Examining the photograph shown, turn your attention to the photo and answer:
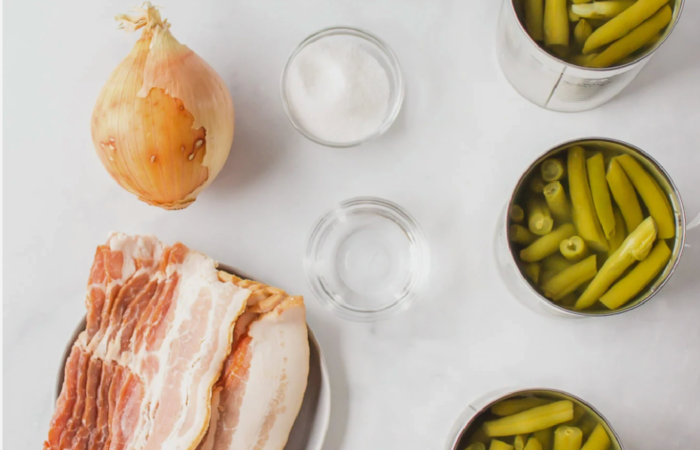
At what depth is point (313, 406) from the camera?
0.95m

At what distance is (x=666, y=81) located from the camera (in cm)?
99

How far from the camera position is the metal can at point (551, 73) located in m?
0.80

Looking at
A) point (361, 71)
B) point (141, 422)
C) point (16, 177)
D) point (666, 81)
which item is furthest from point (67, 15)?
point (666, 81)

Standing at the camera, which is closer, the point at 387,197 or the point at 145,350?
the point at 145,350

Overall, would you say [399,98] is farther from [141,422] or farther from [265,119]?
[141,422]

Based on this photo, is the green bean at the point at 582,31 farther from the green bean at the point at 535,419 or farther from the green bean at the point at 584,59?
the green bean at the point at 535,419

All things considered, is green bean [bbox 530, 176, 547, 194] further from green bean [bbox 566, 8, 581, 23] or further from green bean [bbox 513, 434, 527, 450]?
green bean [bbox 513, 434, 527, 450]

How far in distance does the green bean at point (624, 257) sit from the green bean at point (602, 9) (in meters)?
0.30

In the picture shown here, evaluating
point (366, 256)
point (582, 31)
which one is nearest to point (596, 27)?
point (582, 31)

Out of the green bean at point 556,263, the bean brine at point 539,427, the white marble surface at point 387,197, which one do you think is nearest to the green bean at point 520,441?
the bean brine at point 539,427

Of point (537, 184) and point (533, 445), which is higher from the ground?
point (537, 184)

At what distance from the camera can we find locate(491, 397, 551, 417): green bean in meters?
0.84

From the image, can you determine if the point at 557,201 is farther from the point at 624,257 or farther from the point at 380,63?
the point at 380,63

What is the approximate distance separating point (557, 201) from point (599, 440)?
339 mm
